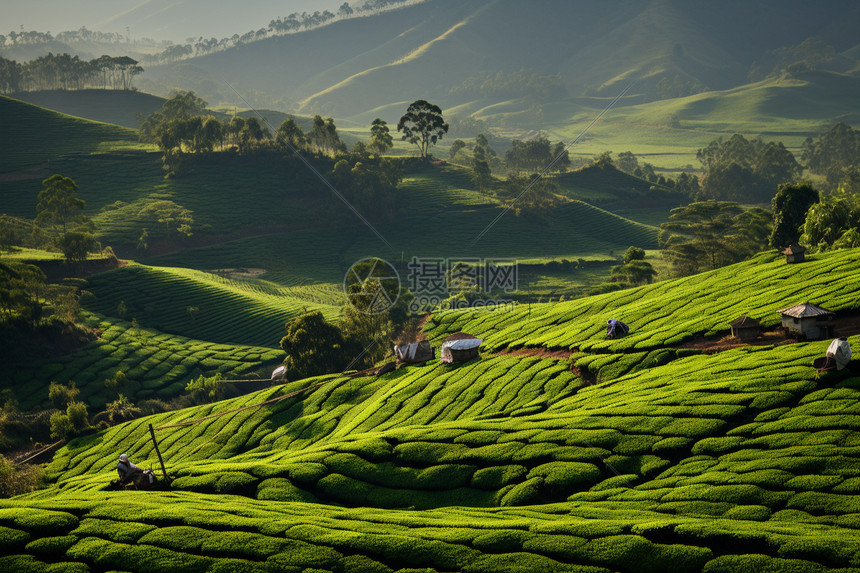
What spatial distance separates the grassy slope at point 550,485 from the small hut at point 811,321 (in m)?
2.27

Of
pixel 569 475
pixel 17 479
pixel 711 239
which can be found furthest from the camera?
→ pixel 711 239

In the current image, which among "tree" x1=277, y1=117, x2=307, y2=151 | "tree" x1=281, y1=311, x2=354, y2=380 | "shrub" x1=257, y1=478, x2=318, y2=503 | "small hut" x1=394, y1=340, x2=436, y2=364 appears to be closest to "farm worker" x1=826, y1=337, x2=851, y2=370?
"shrub" x1=257, y1=478, x2=318, y2=503

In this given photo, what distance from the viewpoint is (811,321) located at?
37.7 metres

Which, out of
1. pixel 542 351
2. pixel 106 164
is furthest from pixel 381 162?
pixel 542 351

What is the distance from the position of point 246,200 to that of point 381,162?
117 ft

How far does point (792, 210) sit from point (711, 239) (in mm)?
17346

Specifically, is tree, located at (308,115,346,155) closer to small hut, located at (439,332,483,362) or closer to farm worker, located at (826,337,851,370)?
small hut, located at (439,332,483,362)

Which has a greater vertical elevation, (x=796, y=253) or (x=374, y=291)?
(x=796, y=253)

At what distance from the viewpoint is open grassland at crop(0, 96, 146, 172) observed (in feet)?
528

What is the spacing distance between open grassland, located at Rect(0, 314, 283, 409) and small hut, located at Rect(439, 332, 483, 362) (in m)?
35.3

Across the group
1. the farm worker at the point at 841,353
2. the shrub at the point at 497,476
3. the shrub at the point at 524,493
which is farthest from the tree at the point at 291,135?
the farm worker at the point at 841,353

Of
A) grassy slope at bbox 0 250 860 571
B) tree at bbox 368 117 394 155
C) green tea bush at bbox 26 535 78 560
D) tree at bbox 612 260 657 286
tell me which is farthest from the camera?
tree at bbox 368 117 394 155

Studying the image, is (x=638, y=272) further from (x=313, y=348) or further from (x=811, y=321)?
(x=811, y=321)
